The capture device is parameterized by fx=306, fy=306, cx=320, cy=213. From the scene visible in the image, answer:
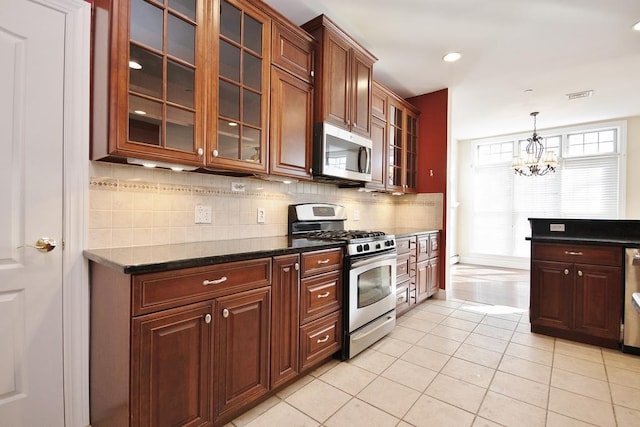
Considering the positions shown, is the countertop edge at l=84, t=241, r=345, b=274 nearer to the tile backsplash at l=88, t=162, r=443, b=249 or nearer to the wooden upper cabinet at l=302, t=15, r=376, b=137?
the tile backsplash at l=88, t=162, r=443, b=249

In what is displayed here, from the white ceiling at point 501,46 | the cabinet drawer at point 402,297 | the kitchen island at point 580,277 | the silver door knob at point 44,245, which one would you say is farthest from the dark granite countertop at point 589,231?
the silver door knob at point 44,245

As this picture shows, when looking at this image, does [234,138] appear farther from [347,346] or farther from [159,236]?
[347,346]

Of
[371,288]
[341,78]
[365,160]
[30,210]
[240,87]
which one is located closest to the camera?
[30,210]

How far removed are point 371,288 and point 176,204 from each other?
161 centimetres

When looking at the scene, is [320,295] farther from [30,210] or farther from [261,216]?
[30,210]

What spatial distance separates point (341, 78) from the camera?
2.63 m

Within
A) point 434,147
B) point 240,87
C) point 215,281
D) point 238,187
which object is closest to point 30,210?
point 215,281

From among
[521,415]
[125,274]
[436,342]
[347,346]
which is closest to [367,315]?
[347,346]

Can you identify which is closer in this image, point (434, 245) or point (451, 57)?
point (451, 57)

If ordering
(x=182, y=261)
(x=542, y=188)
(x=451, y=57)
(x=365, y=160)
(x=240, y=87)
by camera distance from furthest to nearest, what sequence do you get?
(x=542, y=188), (x=451, y=57), (x=365, y=160), (x=240, y=87), (x=182, y=261)

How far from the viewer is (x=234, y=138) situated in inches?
75.7

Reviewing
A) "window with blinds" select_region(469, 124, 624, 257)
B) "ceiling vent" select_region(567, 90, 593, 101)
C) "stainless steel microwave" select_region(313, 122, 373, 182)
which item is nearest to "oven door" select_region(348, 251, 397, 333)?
"stainless steel microwave" select_region(313, 122, 373, 182)

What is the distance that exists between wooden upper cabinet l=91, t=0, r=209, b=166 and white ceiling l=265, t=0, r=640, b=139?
100cm

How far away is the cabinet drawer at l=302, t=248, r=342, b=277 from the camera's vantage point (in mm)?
1979
